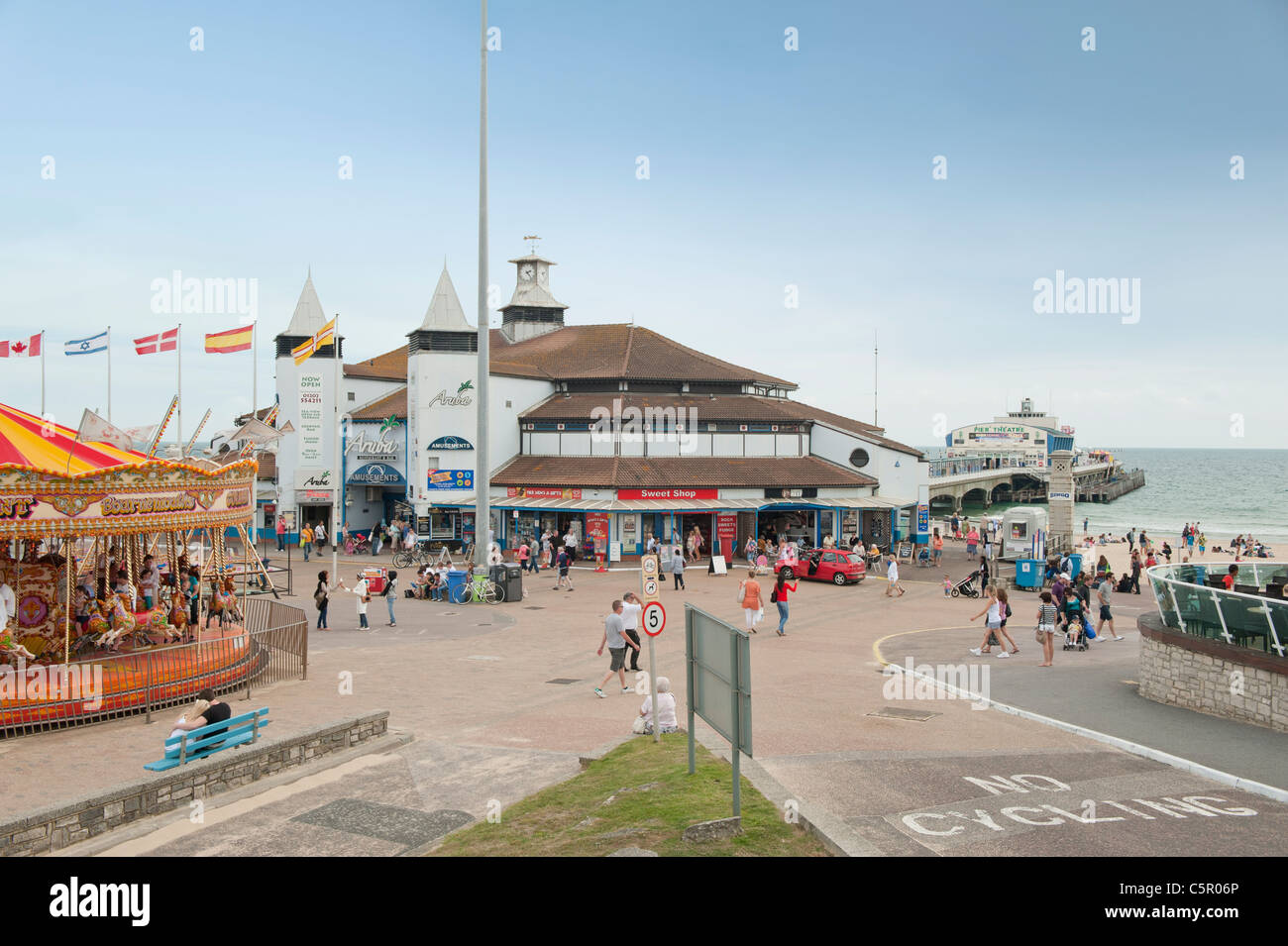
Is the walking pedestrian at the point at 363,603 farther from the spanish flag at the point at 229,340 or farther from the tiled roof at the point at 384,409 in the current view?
the tiled roof at the point at 384,409

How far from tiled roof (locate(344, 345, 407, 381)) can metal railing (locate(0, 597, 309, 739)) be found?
1427 inches

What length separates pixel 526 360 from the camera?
175 ft

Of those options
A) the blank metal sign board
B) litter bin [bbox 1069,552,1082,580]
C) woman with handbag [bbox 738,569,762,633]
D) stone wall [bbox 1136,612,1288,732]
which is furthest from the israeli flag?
litter bin [bbox 1069,552,1082,580]

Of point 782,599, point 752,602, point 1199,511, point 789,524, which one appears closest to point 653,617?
point 752,602

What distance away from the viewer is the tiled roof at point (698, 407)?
45.8 m

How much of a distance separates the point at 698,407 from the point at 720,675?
38450 millimetres

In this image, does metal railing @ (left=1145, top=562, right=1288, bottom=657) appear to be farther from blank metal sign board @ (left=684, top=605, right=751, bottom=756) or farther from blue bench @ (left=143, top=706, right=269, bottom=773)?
blue bench @ (left=143, top=706, right=269, bottom=773)

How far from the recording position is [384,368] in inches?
2276

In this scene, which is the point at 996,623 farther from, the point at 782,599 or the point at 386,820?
the point at 386,820

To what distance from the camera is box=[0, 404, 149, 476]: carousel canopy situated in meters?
14.8

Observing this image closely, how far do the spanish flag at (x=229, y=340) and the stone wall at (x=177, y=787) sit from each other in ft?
75.1

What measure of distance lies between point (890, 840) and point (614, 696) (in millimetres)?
8700

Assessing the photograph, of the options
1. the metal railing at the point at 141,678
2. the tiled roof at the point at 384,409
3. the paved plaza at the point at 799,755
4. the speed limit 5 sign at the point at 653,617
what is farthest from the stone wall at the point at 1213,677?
the tiled roof at the point at 384,409
